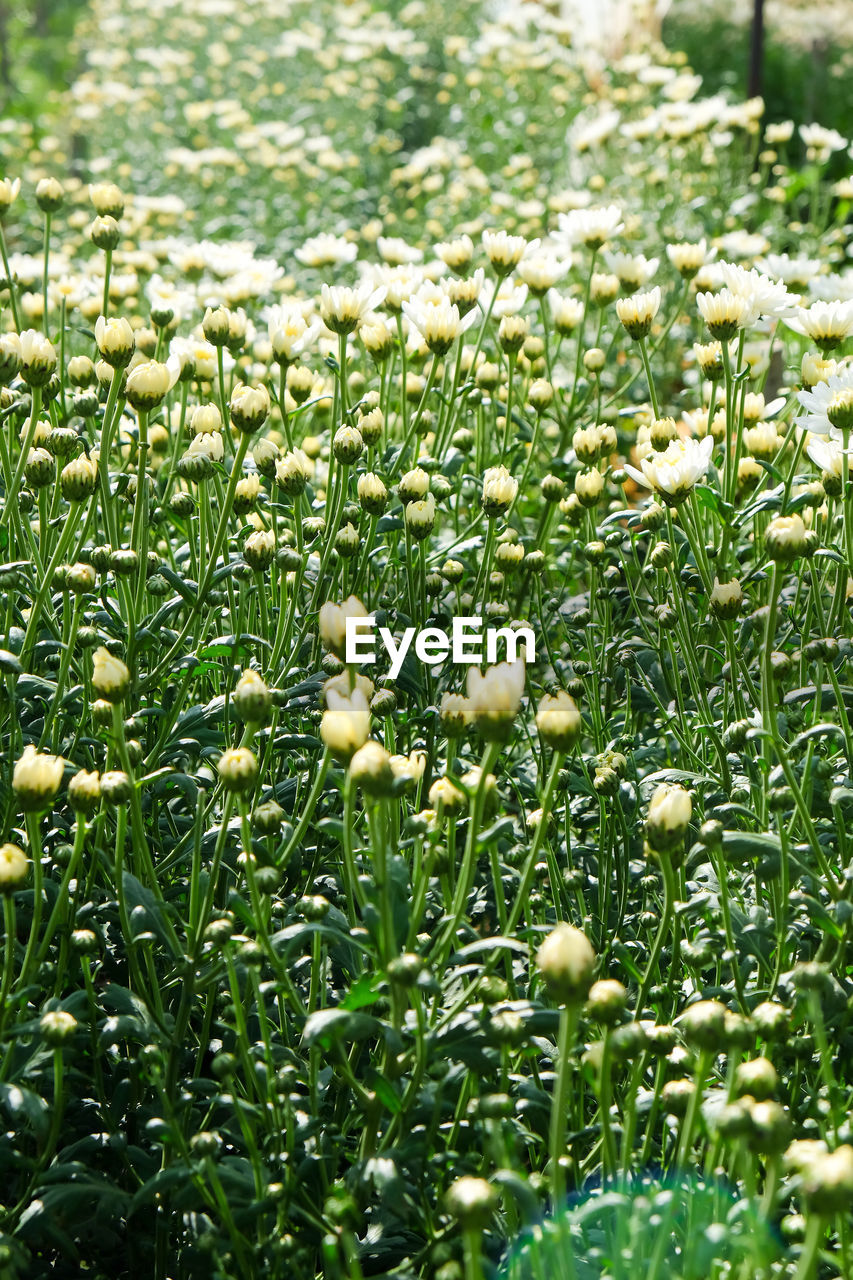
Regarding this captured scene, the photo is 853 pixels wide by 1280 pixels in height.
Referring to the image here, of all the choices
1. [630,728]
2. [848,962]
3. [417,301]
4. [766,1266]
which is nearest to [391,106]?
[417,301]

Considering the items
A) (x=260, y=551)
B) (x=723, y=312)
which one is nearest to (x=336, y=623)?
(x=260, y=551)

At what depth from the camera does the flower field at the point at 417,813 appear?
4.75ft

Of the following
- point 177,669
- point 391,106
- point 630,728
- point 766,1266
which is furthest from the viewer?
point 391,106

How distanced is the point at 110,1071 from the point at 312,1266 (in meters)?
0.44

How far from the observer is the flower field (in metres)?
1.45

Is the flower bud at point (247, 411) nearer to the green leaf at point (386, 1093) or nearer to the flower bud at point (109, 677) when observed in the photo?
the flower bud at point (109, 677)

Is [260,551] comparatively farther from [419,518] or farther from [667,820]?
[667,820]

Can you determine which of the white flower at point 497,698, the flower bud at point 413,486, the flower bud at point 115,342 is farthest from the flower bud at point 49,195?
the white flower at point 497,698

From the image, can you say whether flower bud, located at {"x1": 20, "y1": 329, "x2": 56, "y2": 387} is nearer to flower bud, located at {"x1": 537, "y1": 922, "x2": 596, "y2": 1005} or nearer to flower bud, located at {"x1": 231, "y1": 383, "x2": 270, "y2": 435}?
flower bud, located at {"x1": 231, "y1": 383, "x2": 270, "y2": 435}

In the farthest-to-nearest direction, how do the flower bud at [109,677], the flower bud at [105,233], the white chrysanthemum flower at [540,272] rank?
the white chrysanthemum flower at [540,272]
the flower bud at [105,233]
the flower bud at [109,677]

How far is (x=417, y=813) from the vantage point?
1.98 m

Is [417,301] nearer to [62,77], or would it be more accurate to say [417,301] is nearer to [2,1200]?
[2,1200]

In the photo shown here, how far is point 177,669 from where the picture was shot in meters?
2.12

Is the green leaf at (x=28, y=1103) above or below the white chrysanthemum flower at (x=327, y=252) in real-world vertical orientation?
below
